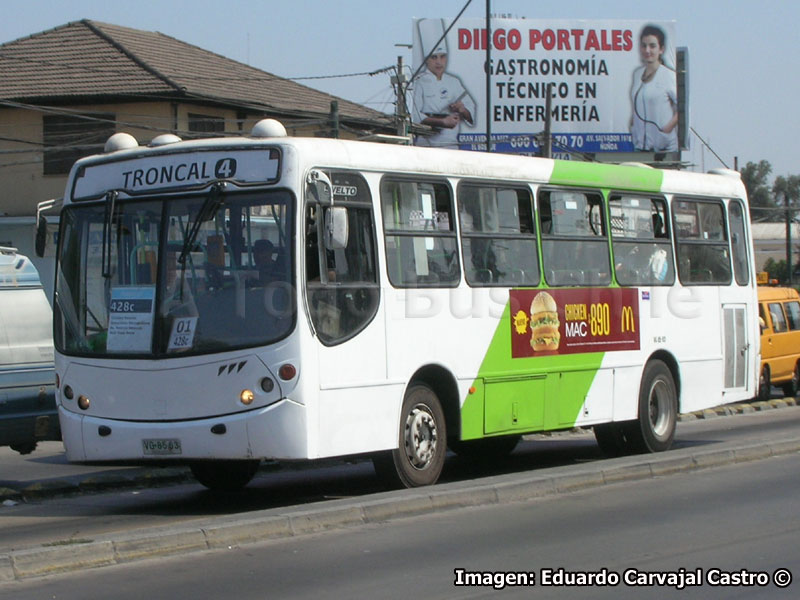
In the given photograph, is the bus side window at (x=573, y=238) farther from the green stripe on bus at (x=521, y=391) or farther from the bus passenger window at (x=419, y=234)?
the bus passenger window at (x=419, y=234)

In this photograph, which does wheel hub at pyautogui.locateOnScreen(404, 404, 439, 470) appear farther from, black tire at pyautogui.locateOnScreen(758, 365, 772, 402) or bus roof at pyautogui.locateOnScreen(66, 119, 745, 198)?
black tire at pyautogui.locateOnScreen(758, 365, 772, 402)

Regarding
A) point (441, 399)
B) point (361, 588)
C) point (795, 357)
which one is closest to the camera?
point (361, 588)

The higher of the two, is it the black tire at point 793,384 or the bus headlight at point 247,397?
the bus headlight at point 247,397

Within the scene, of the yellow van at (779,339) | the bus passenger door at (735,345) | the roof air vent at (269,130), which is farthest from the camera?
the yellow van at (779,339)

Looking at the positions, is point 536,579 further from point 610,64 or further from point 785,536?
point 610,64

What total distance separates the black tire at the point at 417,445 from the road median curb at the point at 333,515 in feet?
1.64

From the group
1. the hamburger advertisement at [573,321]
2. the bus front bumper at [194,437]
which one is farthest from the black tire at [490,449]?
the bus front bumper at [194,437]

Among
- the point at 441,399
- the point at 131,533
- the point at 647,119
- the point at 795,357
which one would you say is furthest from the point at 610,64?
the point at 131,533

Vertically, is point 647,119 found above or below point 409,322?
above

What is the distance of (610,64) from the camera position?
47.7 metres

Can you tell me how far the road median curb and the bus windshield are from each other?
1596 mm

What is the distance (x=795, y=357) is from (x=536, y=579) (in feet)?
68.5

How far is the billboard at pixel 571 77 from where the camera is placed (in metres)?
46.8

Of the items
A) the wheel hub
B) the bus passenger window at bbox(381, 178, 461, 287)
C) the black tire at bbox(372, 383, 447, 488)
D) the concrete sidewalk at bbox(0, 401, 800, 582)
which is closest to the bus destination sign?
the bus passenger window at bbox(381, 178, 461, 287)
